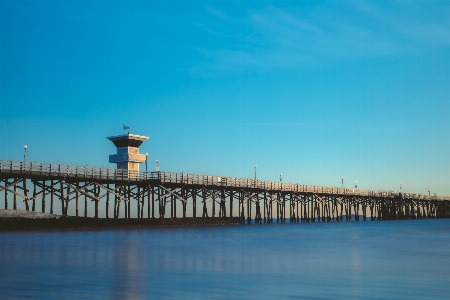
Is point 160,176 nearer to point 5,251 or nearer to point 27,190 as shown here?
point 27,190

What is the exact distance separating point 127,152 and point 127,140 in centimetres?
134

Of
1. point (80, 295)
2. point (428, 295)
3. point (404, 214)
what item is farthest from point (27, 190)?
point (404, 214)

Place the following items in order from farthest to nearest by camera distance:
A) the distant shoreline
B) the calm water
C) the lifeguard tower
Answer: the lifeguard tower < the distant shoreline < the calm water

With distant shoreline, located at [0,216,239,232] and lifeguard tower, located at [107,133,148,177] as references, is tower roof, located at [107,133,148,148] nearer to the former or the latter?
lifeguard tower, located at [107,133,148,177]

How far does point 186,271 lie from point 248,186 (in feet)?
155

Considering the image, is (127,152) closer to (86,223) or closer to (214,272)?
(86,223)

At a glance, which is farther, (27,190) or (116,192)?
(116,192)

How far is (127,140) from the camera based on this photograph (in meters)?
62.8

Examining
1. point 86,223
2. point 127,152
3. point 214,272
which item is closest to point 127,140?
point 127,152

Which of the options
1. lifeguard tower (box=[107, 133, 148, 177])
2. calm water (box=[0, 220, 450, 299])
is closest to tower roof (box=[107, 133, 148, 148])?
lifeguard tower (box=[107, 133, 148, 177])

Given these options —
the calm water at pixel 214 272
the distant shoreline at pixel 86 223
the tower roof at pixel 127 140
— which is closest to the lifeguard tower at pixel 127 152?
the tower roof at pixel 127 140

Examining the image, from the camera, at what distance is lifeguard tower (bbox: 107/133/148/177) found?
6264 cm

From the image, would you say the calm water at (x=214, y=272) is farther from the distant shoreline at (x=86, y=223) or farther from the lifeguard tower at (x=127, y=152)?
the lifeguard tower at (x=127, y=152)

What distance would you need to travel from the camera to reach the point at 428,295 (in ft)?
48.1
